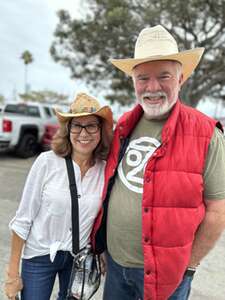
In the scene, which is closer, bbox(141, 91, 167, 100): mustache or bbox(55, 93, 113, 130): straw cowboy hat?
bbox(141, 91, 167, 100): mustache

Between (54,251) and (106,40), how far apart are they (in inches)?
559

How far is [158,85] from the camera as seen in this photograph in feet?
6.02

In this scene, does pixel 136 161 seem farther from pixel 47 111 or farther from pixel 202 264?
pixel 47 111

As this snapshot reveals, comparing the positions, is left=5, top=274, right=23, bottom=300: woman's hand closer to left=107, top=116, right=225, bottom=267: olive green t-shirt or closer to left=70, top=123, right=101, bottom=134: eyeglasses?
left=107, top=116, right=225, bottom=267: olive green t-shirt

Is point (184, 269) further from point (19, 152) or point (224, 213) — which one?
point (19, 152)

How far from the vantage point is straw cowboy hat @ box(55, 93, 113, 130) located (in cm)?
207

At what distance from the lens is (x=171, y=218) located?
1.69 meters

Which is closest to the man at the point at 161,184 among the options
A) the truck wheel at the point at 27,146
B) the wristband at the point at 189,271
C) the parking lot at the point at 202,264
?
the wristband at the point at 189,271

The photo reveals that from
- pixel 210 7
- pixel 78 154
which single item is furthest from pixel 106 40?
pixel 78 154

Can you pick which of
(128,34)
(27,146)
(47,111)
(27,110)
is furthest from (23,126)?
(128,34)

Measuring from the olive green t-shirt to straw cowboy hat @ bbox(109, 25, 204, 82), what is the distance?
0.35 meters

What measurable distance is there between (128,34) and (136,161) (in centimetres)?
1332

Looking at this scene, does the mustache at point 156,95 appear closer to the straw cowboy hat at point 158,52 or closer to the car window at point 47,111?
the straw cowboy hat at point 158,52

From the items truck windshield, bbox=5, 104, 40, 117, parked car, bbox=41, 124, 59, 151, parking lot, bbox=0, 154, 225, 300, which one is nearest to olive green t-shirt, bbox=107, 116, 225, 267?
parking lot, bbox=0, 154, 225, 300
